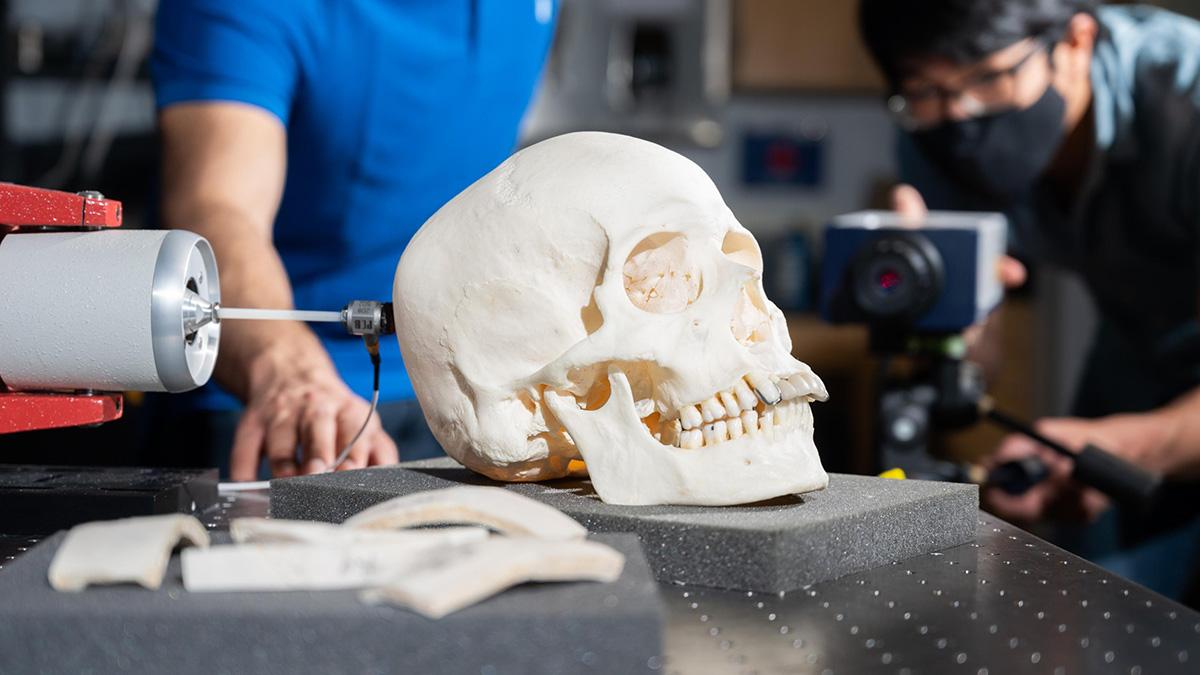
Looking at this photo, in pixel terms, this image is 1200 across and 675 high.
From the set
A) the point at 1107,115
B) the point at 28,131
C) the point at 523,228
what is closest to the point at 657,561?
the point at 523,228

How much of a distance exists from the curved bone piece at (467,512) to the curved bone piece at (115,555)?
107mm

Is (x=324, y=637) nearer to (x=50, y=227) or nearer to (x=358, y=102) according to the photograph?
(x=50, y=227)

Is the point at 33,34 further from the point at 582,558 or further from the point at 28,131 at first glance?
the point at 582,558

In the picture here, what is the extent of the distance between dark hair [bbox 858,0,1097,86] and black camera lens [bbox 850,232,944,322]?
0.48m

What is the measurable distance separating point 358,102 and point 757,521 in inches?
41.4

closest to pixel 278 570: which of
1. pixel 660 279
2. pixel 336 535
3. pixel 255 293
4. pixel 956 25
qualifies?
pixel 336 535

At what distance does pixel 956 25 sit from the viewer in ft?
6.53

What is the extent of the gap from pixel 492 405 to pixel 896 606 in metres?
0.35

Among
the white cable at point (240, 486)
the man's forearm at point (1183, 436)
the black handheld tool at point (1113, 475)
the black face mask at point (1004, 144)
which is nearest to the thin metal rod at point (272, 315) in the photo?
the white cable at point (240, 486)

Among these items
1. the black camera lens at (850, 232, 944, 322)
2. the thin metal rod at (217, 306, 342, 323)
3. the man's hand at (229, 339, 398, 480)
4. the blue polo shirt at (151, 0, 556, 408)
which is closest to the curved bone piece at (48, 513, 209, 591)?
the thin metal rod at (217, 306, 342, 323)

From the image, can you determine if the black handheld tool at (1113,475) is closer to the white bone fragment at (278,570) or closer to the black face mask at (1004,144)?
the black face mask at (1004,144)

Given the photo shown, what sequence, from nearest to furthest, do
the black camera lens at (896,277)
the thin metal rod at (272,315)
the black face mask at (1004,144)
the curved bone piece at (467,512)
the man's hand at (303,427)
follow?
the curved bone piece at (467,512), the thin metal rod at (272,315), the man's hand at (303,427), the black camera lens at (896,277), the black face mask at (1004,144)

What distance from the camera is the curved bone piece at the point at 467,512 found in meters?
0.70

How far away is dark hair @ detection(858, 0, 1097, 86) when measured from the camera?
1.99 m
